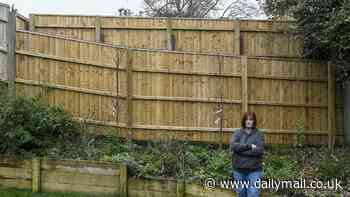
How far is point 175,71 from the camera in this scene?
35.8 ft

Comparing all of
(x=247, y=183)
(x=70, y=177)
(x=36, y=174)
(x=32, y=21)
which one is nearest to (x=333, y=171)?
(x=247, y=183)

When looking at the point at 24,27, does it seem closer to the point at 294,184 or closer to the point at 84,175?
the point at 84,175

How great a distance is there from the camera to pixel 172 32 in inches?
Answer: 527

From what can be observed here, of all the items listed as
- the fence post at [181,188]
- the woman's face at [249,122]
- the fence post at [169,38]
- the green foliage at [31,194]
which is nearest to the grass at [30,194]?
the green foliage at [31,194]

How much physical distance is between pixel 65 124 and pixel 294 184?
441 centimetres

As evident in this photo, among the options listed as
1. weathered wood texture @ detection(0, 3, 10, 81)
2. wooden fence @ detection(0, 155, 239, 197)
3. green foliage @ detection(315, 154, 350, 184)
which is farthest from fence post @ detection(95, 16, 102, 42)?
green foliage @ detection(315, 154, 350, 184)

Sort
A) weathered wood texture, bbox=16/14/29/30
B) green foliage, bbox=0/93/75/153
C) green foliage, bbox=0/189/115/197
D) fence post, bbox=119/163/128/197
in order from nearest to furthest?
green foliage, bbox=0/189/115/197
fence post, bbox=119/163/128/197
green foliage, bbox=0/93/75/153
weathered wood texture, bbox=16/14/29/30

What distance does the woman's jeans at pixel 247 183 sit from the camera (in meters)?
7.03

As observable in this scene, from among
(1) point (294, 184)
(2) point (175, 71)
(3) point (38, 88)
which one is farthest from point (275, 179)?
(3) point (38, 88)

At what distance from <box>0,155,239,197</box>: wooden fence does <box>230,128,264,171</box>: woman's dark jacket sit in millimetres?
1646

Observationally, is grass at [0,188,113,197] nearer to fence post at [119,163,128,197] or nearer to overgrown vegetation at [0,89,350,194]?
fence post at [119,163,128,197]

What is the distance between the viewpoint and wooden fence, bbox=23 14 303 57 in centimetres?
1325

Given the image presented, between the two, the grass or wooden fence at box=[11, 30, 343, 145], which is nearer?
the grass

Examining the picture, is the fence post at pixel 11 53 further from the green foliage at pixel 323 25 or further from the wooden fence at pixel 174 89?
the green foliage at pixel 323 25
